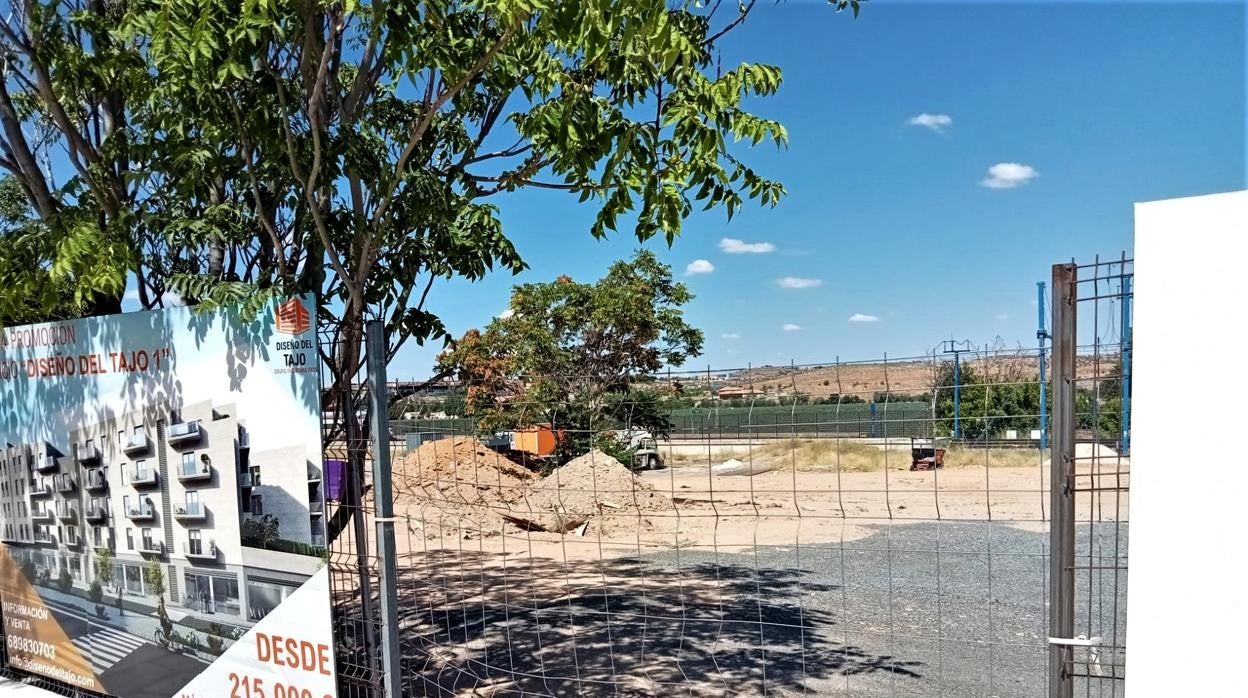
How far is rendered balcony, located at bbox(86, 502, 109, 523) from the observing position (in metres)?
4.41

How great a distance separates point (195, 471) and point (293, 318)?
1.02 metres

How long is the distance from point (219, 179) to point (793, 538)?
9.20m

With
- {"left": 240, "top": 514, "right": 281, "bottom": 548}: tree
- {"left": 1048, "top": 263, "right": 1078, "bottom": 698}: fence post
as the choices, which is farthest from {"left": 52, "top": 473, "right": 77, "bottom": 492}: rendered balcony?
{"left": 1048, "top": 263, "right": 1078, "bottom": 698}: fence post

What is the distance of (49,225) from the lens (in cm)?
439

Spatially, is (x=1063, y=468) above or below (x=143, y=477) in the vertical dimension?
above

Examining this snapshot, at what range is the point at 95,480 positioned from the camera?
175 inches

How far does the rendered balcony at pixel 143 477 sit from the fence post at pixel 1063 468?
159 inches

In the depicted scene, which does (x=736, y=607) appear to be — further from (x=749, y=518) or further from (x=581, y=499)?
(x=581, y=499)

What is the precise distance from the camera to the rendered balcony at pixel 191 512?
3840 millimetres

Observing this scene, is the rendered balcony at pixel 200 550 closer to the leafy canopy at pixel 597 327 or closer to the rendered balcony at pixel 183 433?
the rendered balcony at pixel 183 433

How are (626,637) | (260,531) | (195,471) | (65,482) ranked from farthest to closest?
(626,637)
(65,482)
(195,471)
(260,531)

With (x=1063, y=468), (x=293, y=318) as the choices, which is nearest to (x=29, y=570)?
(x=293, y=318)

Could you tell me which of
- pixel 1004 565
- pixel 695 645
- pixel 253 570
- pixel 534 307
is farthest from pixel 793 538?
pixel 534 307

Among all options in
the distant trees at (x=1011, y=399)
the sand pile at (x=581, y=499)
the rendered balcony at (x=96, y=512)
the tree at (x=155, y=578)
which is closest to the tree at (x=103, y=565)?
the rendered balcony at (x=96, y=512)
